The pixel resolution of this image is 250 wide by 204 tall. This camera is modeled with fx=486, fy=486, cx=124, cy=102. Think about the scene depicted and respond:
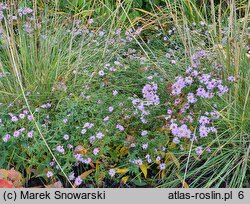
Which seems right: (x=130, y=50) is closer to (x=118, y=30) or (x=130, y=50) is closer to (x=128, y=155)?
(x=118, y=30)

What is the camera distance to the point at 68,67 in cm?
312

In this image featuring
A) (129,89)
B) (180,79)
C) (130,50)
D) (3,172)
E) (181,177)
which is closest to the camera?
(3,172)

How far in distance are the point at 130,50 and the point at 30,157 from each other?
4.38 feet

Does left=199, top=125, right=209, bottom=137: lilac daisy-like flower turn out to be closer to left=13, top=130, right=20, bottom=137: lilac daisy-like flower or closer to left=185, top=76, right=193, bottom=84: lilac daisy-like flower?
left=185, top=76, right=193, bottom=84: lilac daisy-like flower

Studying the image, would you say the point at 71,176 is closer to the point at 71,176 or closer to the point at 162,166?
the point at 71,176

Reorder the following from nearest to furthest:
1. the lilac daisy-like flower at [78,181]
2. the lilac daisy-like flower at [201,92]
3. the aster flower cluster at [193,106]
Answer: the lilac daisy-like flower at [78,181] → the aster flower cluster at [193,106] → the lilac daisy-like flower at [201,92]

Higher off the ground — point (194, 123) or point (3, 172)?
point (3, 172)

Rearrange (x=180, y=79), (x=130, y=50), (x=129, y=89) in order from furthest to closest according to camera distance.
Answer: (x=130, y=50), (x=129, y=89), (x=180, y=79)

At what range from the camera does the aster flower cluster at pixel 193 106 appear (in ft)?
8.18

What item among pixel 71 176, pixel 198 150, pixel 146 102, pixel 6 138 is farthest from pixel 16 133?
pixel 198 150

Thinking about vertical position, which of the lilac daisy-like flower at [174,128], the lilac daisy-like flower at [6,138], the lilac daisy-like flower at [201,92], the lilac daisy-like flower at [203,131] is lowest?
the lilac daisy-like flower at [203,131]

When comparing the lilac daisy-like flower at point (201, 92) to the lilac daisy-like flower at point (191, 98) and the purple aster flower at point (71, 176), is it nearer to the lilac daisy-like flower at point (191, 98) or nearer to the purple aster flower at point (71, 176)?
the lilac daisy-like flower at point (191, 98)

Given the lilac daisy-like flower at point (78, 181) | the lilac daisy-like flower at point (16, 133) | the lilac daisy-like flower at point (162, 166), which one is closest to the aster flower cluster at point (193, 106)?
the lilac daisy-like flower at point (162, 166)

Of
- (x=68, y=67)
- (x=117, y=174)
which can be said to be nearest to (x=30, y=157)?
(x=117, y=174)
